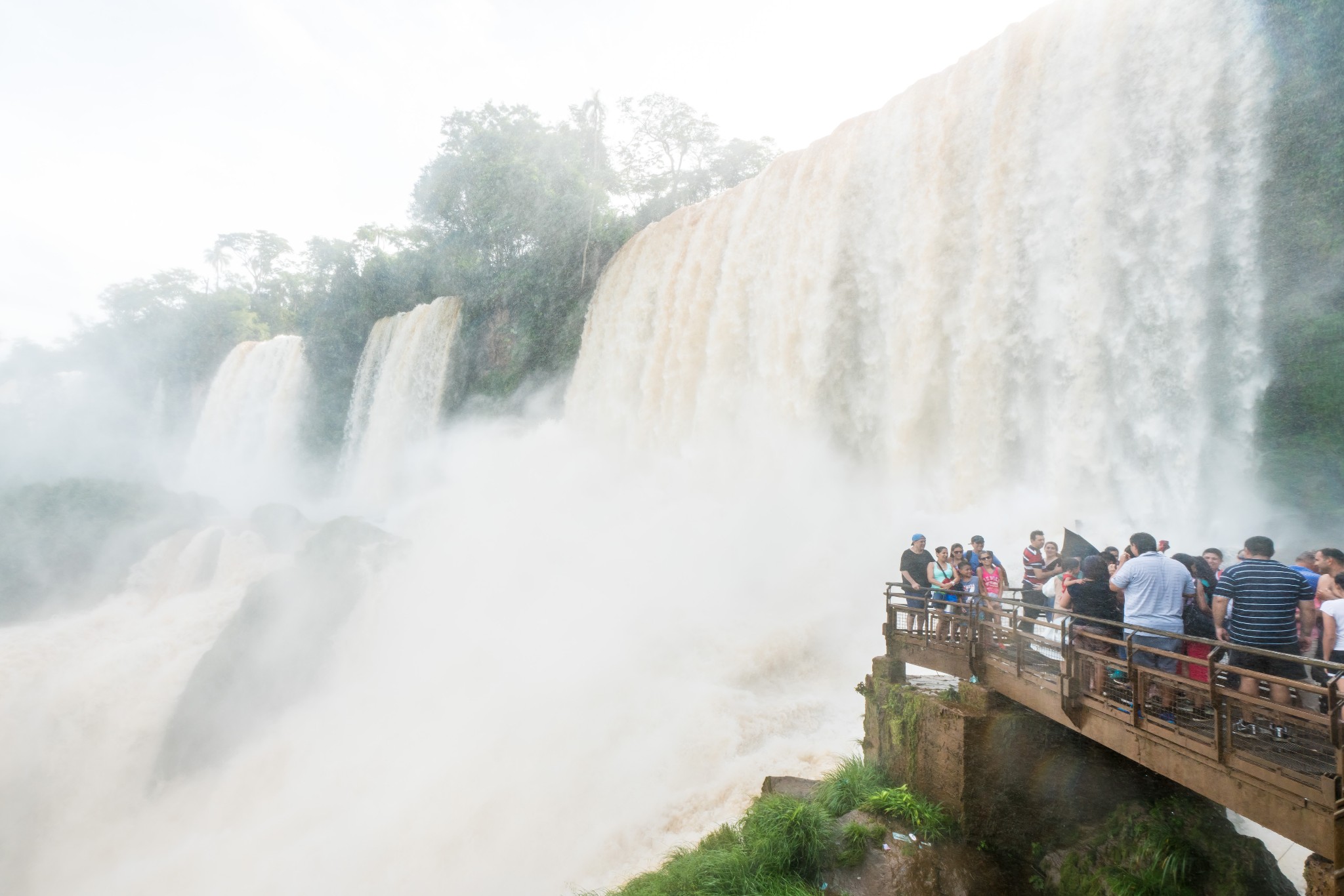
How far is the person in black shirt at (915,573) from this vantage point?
7262mm

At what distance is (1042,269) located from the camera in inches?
440

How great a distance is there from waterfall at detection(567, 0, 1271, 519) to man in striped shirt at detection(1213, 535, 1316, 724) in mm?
6339

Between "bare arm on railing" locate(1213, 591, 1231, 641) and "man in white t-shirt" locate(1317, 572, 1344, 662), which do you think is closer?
"man in white t-shirt" locate(1317, 572, 1344, 662)

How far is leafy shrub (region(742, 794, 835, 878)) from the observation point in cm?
604

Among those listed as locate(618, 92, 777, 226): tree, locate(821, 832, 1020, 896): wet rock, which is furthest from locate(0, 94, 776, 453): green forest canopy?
locate(821, 832, 1020, 896): wet rock

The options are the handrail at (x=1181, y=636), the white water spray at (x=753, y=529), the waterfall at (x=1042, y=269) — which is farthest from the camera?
the waterfall at (x=1042, y=269)

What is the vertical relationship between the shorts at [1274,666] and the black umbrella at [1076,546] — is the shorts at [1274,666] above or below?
below

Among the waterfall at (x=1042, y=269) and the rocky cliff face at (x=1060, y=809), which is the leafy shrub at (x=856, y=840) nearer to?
the rocky cliff face at (x=1060, y=809)

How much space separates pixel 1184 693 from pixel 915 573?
2.88 metres

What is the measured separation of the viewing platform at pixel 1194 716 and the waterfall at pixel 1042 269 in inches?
211

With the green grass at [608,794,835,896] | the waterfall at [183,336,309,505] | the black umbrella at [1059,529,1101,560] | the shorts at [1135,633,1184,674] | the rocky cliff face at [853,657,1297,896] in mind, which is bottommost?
the green grass at [608,794,835,896]

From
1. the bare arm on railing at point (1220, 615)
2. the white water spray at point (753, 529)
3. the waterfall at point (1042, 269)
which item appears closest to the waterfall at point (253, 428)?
the white water spray at point (753, 529)

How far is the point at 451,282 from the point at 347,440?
8.10 metres

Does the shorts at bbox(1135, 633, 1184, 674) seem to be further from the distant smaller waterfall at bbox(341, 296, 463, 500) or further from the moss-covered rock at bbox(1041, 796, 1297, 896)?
the distant smaller waterfall at bbox(341, 296, 463, 500)
